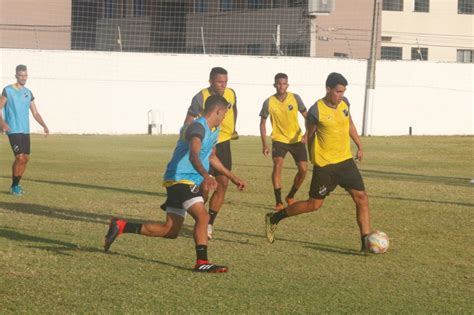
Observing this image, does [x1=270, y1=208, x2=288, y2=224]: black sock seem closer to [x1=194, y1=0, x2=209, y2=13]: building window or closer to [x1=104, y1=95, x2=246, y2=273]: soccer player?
[x1=104, y1=95, x2=246, y2=273]: soccer player

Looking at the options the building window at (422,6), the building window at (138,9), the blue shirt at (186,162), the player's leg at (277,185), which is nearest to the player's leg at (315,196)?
the blue shirt at (186,162)

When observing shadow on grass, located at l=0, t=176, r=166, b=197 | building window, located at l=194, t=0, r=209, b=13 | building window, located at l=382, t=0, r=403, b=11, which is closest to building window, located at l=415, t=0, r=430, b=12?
building window, located at l=382, t=0, r=403, b=11

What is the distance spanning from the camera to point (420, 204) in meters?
16.1

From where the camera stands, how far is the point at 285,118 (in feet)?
52.1

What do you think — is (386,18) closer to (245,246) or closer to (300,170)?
(300,170)

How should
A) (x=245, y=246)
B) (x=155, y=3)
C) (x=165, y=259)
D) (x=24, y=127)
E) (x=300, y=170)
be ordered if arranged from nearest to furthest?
(x=165, y=259), (x=245, y=246), (x=300, y=170), (x=24, y=127), (x=155, y=3)

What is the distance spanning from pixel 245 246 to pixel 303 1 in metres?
33.7

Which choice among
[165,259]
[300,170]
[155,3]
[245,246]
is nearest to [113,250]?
[165,259]

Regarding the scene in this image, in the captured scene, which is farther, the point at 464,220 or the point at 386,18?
the point at 386,18

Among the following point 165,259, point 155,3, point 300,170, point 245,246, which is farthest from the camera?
point 155,3

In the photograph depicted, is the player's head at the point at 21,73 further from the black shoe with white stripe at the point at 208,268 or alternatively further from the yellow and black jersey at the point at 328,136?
the black shoe with white stripe at the point at 208,268

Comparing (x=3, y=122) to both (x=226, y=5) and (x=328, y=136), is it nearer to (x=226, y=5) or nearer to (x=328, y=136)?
(x=328, y=136)

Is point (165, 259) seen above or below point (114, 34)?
below

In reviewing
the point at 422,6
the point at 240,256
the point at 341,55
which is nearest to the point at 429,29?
the point at 422,6
